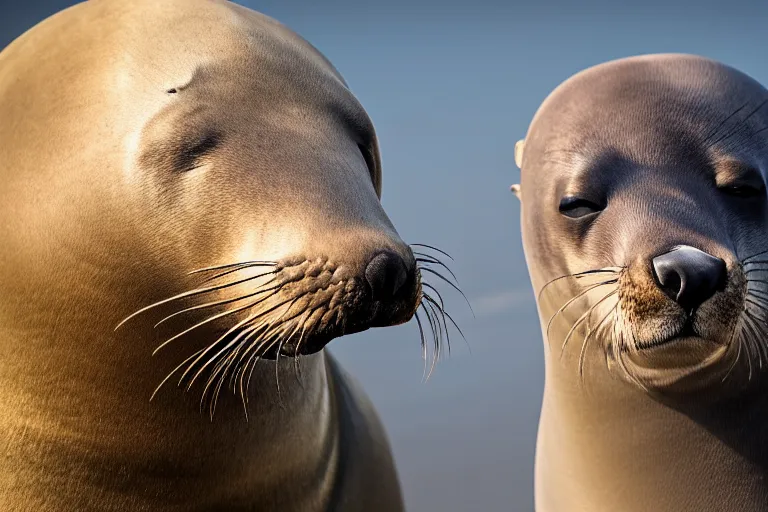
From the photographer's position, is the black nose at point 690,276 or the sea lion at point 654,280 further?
the sea lion at point 654,280

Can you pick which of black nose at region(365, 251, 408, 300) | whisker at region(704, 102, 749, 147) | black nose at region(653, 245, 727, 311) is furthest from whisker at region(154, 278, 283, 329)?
whisker at region(704, 102, 749, 147)

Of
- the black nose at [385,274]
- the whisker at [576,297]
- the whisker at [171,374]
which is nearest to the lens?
the black nose at [385,274]

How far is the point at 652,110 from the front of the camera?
8.65 feet

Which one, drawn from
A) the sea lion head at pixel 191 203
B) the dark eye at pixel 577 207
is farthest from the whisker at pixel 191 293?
the dark eye at pixel 577 207

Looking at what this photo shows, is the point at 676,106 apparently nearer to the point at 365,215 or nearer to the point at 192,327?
the point at 365,215

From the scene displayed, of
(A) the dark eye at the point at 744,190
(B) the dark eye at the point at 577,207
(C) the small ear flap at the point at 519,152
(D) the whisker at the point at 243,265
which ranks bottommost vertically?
(C) the small ear flap at the point at 519,152

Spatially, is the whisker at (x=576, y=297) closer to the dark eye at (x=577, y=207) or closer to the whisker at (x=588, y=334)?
the whisker at (x=588, y=334)

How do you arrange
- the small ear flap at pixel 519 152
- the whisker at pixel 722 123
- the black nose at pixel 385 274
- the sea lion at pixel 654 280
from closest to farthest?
the black nose at pixel 385 274 → the sea lion at pixel 654 280 → the whisker at pixel 722 123 → the small ear flap at pixel 519 152

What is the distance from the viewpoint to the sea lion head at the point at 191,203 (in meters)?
1.47

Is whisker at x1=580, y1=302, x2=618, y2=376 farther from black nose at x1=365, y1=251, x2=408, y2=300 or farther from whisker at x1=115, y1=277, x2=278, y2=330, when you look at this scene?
whisker at x1=115, y1=277, x2=278, y2=330

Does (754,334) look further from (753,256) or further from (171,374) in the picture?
(171,374)

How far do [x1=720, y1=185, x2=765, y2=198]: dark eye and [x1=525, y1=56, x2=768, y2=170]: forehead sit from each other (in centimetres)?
14

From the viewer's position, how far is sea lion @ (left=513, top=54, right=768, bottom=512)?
221 cm

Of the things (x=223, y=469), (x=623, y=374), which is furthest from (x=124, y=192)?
(x=623, y=374)
